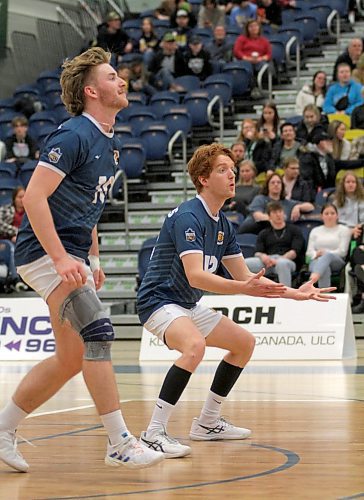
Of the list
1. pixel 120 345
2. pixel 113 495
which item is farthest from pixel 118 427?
pixel 120 345

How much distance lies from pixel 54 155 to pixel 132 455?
133 centimetres

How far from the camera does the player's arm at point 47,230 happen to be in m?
4.71

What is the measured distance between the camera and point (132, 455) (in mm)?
4852

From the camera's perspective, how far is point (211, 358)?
11383mm

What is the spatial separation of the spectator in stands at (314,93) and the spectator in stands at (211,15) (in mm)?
3397

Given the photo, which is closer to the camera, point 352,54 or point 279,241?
point 279,241

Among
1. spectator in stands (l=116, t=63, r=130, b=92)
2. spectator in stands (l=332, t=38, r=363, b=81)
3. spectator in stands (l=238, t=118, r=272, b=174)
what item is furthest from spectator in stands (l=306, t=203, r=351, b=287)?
spectator in stands (l=116, t=63, r=130, b=92)

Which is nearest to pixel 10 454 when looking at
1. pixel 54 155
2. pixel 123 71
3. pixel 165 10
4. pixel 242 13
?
pixel 54 155

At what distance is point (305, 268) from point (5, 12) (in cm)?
943

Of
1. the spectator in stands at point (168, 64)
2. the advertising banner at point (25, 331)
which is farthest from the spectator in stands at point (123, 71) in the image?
the advertising banner at point (25, 331)

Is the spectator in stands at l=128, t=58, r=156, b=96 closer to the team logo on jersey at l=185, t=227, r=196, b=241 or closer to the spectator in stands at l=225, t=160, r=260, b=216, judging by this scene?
the spectator in stands at l=225, t=160, r=260, b=216

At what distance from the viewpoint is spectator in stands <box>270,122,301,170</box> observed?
48.0 ft

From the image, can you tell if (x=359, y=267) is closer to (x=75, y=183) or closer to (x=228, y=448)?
(x=228, y=448)

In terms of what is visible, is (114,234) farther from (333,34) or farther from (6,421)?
(6,421)
